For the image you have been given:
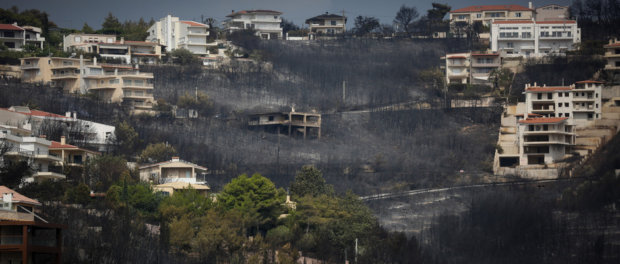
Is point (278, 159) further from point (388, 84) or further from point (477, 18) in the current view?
point (477, 18)

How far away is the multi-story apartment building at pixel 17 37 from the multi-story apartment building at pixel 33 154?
46332mm

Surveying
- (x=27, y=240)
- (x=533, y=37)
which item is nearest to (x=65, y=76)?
(x=533, y=37)

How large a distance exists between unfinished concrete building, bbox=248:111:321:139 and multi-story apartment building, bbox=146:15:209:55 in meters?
21.2

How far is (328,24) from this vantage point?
168m

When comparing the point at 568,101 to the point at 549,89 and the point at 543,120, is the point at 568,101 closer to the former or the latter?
the point at 549,89

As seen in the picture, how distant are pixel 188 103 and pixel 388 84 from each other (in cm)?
2579

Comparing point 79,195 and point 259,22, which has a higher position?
point 259,22

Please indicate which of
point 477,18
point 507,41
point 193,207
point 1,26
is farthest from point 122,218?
point 477,18

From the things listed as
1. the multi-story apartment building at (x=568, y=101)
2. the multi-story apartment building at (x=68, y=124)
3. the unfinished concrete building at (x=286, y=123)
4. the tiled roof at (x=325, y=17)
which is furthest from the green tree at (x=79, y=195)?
the tiled roof at (x=325, y=17)

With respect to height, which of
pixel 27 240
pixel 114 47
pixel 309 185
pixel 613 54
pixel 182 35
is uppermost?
pixel 182 35

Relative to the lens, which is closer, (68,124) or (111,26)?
(68,124)

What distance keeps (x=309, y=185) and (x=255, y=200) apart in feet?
26.3

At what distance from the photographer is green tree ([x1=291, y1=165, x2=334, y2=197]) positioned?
97.2m

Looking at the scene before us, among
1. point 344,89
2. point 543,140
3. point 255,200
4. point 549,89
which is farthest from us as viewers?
point 344,89
